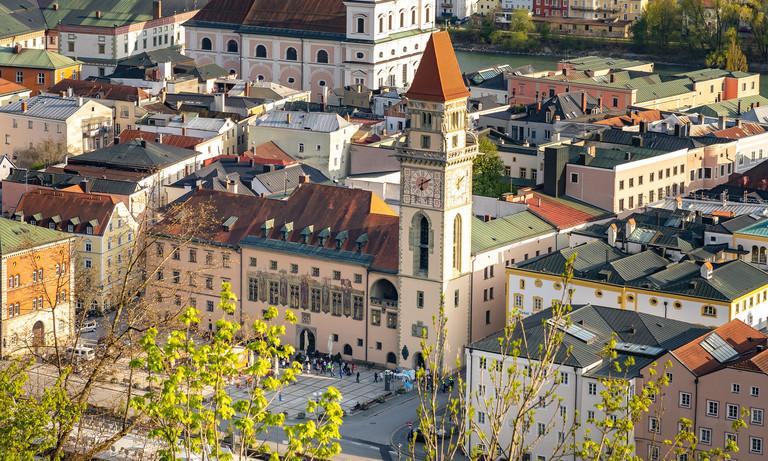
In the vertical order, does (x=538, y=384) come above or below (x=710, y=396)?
above

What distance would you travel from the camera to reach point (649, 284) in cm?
5594

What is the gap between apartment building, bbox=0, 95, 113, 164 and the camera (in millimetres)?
81875

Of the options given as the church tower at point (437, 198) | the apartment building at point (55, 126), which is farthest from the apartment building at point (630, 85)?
the church tower at point (437, 198)

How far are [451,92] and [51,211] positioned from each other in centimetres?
1516

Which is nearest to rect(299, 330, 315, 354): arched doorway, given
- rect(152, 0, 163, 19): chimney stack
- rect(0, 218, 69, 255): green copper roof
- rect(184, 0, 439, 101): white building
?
rect(0, 218, 69, 255): green copper roof

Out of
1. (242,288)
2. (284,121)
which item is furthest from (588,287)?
(284,121)

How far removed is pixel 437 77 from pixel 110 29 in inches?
2138

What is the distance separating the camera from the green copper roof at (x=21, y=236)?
60.7m

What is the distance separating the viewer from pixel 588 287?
56844 millimetres

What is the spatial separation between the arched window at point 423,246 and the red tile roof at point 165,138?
68.9ft

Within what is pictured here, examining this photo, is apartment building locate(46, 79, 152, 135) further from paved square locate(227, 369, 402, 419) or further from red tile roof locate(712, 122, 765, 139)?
paved square locate(227, 369, 402, 419)

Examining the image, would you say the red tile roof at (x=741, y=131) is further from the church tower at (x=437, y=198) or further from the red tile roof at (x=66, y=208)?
the red tile roof at (x=66, y=208)

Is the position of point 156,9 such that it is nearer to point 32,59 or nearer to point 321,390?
point 32,59

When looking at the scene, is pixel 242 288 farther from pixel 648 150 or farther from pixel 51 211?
pixel 648 150
